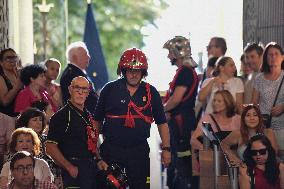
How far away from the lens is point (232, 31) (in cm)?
2223

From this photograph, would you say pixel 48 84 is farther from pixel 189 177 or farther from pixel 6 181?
pixel 6 181

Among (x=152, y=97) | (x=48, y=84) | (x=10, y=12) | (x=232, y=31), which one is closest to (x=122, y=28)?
(x=232, y=31)

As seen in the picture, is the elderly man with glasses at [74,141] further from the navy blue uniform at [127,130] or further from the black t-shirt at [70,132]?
the navy blue uniform at [127,130]

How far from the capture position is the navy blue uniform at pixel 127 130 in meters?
12.8

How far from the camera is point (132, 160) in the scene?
12820 mm

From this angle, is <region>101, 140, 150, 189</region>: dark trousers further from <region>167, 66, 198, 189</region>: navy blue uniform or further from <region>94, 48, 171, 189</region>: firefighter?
<region>167, 66, 198, 189</region>: navy blue uniform

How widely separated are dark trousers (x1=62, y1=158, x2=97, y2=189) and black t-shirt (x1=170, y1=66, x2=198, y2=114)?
3446mm

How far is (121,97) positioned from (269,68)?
228 cm

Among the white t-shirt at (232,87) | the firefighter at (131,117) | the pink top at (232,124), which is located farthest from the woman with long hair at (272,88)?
the firefighter at (131,117)

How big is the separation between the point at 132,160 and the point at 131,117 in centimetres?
48

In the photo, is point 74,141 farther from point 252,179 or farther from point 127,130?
point 252,179

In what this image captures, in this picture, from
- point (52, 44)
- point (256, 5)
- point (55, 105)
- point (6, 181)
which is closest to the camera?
point (6, 181)

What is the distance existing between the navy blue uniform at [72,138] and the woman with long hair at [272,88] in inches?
110

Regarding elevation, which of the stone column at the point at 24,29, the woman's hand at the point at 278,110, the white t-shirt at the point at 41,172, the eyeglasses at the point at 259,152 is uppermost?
the stone column at the point at 24,29
